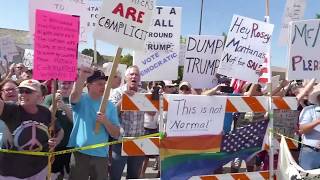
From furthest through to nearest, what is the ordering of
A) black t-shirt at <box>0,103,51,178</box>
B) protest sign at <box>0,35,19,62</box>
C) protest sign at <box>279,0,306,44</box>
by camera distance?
protest sign at <box>0,35,19,62</box> < protest sign at <box>279,0,306,44</box> < black t-shirt at <box>0,103,51,178</box>

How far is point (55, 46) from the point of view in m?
4.63

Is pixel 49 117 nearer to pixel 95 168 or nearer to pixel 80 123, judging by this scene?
pixel 80 123

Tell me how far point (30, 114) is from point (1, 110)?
0.30m

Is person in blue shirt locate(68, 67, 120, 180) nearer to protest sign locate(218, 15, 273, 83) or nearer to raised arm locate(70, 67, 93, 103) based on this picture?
raised arm locate(70, 67, 93, 103)

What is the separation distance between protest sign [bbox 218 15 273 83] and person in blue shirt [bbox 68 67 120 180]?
1.78m

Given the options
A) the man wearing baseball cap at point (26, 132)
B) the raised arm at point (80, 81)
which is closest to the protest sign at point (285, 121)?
the raised arm at point (80, 81)

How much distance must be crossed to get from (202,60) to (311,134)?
1941 millimetres

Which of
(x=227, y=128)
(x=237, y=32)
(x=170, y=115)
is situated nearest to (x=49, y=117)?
(x=170, y=115)

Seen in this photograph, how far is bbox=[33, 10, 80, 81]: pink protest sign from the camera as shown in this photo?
4520mm

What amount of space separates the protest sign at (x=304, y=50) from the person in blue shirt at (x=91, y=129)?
7.95 feet

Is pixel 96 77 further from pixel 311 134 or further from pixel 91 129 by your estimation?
pixel 311 134

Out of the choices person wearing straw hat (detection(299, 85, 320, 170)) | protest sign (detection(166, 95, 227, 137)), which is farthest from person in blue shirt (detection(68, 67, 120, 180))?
person wearing straw hat (detection(299, 85, 320, 170))

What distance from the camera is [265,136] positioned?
18.4 ft

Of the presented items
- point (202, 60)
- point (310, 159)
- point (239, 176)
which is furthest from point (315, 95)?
point (202, 60)
